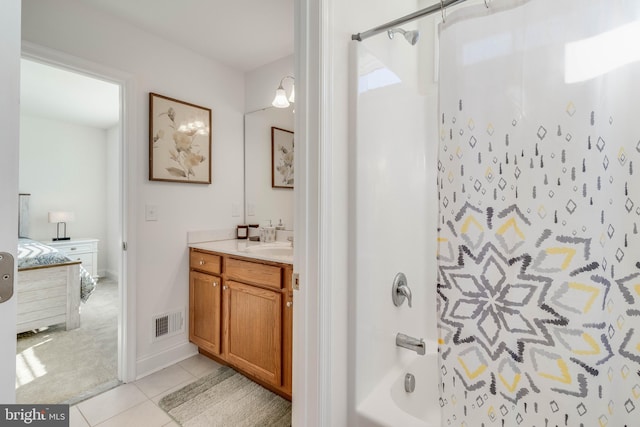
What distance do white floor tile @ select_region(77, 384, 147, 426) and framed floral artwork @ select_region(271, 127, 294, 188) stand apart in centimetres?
176

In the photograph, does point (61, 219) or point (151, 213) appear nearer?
point (151, 213)

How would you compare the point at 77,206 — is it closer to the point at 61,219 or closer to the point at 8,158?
the point at 61,219

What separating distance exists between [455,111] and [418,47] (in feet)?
3.17

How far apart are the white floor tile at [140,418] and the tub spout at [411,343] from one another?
1.36 meters

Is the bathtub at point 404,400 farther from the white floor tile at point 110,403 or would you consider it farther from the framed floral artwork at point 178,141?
the framed floral artwork at point 178,141

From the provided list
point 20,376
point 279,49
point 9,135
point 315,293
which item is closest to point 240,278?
point 315,293

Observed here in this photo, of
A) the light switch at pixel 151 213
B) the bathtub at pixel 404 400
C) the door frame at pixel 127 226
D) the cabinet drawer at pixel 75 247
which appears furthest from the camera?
the cabinet drawer at pixel 75 247

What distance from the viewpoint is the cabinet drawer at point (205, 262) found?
213 centimetres

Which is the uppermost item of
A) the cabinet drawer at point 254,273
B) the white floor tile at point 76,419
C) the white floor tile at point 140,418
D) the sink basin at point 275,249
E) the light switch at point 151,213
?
the light switch at point 151,213

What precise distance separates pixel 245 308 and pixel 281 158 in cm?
129

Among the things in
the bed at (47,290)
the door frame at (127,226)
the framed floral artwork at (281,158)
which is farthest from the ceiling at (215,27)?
the bed at (47,290)

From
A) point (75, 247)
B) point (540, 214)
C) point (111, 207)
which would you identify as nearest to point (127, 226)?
point (540, 214)

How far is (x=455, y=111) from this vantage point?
0.85 metres

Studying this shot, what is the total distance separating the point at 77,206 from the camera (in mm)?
4719
